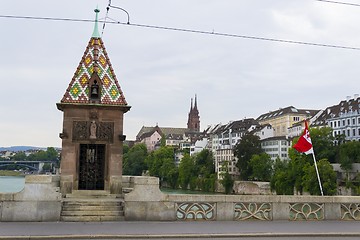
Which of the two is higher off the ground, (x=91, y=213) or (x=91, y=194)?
(x=91, y=194)

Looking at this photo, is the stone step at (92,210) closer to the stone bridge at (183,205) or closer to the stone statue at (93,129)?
the stone bridge at (183,205)

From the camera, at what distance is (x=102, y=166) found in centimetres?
2028

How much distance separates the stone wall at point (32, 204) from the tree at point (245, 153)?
87955 millimetres

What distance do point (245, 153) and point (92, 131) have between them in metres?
84.7

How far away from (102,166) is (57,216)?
6.12 metres

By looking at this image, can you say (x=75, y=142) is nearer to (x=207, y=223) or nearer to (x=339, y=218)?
(x=207, y=223)

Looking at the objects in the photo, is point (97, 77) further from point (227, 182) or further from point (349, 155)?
point (227, 182)

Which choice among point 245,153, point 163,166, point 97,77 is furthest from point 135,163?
point 97,77

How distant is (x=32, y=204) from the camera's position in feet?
46.4

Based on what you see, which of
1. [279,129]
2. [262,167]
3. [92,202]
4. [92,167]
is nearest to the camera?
[92,202]

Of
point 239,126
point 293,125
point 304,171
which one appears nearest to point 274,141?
point 293,125

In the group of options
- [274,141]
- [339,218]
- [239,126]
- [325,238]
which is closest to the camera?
[325,238]

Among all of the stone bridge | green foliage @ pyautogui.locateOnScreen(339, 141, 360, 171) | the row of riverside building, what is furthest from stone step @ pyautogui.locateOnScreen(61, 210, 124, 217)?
the row of riverside building

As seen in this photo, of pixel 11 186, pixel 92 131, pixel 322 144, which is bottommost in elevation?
pixel 11 186
